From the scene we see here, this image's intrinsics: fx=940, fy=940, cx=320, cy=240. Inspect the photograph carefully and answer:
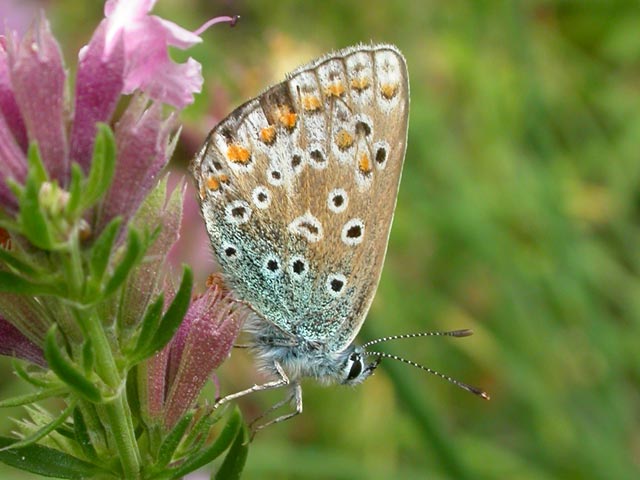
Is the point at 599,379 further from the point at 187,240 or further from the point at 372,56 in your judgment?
the point at 372,56

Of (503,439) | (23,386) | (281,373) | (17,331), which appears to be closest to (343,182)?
(281,373)

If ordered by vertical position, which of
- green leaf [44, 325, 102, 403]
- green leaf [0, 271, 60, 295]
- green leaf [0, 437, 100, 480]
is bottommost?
green leaf [0, 437, 100, 480]

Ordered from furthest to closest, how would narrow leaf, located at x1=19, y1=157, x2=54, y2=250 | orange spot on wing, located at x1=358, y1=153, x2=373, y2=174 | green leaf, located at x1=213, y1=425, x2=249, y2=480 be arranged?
orange spot on wing, located at x1=358, y1=153, x2=373, y2=174
green leaf, located at x1=213, y1=425, x2=249, y2=480
narrow leaf, located at x1=19, y1=157, x2=54, y2=250

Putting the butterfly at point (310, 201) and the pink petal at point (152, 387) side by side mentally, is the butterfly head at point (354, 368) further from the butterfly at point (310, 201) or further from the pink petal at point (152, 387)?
the pink petal at point (152, 387)

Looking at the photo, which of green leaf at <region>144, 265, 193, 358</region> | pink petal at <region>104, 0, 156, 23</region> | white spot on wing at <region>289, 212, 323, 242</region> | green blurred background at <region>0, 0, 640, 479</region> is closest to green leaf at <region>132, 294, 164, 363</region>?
green leaf at <region>144, 265, 193, 358</region>

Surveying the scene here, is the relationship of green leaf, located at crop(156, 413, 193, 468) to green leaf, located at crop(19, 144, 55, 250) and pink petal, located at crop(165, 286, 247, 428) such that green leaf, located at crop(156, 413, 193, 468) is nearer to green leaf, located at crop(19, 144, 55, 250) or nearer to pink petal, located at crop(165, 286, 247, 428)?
pink petal, located at crop(165, 286, 247, 428)

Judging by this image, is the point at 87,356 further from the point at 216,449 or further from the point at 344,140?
the point at 344,140

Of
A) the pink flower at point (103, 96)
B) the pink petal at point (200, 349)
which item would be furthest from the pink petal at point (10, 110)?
the pink petal at point (200, 349)
